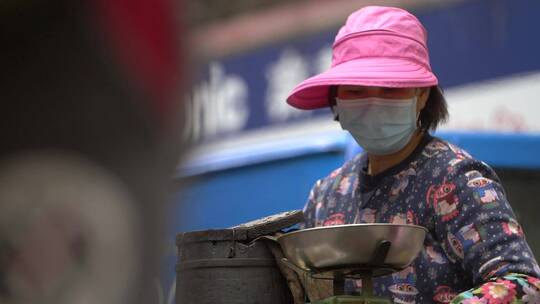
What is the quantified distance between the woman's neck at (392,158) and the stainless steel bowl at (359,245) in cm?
46

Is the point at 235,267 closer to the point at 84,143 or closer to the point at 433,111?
the point at 433,111

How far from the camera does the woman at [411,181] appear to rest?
2.81m

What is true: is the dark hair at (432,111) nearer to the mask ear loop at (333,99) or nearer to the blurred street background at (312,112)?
the mask ear loop at (333,99)

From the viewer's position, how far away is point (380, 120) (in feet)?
10.1

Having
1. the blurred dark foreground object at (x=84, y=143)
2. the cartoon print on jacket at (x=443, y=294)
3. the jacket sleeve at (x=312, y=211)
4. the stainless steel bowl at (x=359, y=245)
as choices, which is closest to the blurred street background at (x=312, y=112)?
the jacket sleeve at (x=312, y=211)

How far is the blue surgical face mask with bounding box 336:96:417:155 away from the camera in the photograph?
10.1 feet

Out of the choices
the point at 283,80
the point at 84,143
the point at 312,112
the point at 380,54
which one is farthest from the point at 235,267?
the point at 283,80

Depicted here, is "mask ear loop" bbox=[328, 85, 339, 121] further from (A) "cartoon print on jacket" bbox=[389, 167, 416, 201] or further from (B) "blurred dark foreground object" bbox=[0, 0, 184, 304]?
(B) "blurred dark foreground object" bbox=[0, 0, 184, 304]

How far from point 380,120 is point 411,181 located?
20 centimetres

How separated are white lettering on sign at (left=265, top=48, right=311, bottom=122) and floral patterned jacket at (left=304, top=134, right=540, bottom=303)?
6.21m

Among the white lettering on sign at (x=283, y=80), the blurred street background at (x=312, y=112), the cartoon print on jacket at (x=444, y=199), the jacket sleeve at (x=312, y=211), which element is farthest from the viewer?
the white lettering on sign at (x=283, y=80)

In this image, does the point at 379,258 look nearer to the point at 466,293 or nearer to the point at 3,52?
the point at 466,293

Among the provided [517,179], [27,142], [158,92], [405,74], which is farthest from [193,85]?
[517,179]

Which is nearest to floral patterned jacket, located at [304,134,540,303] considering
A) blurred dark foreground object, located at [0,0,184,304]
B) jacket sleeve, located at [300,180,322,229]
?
jacket sleeve, located at [300,180,322,229]
